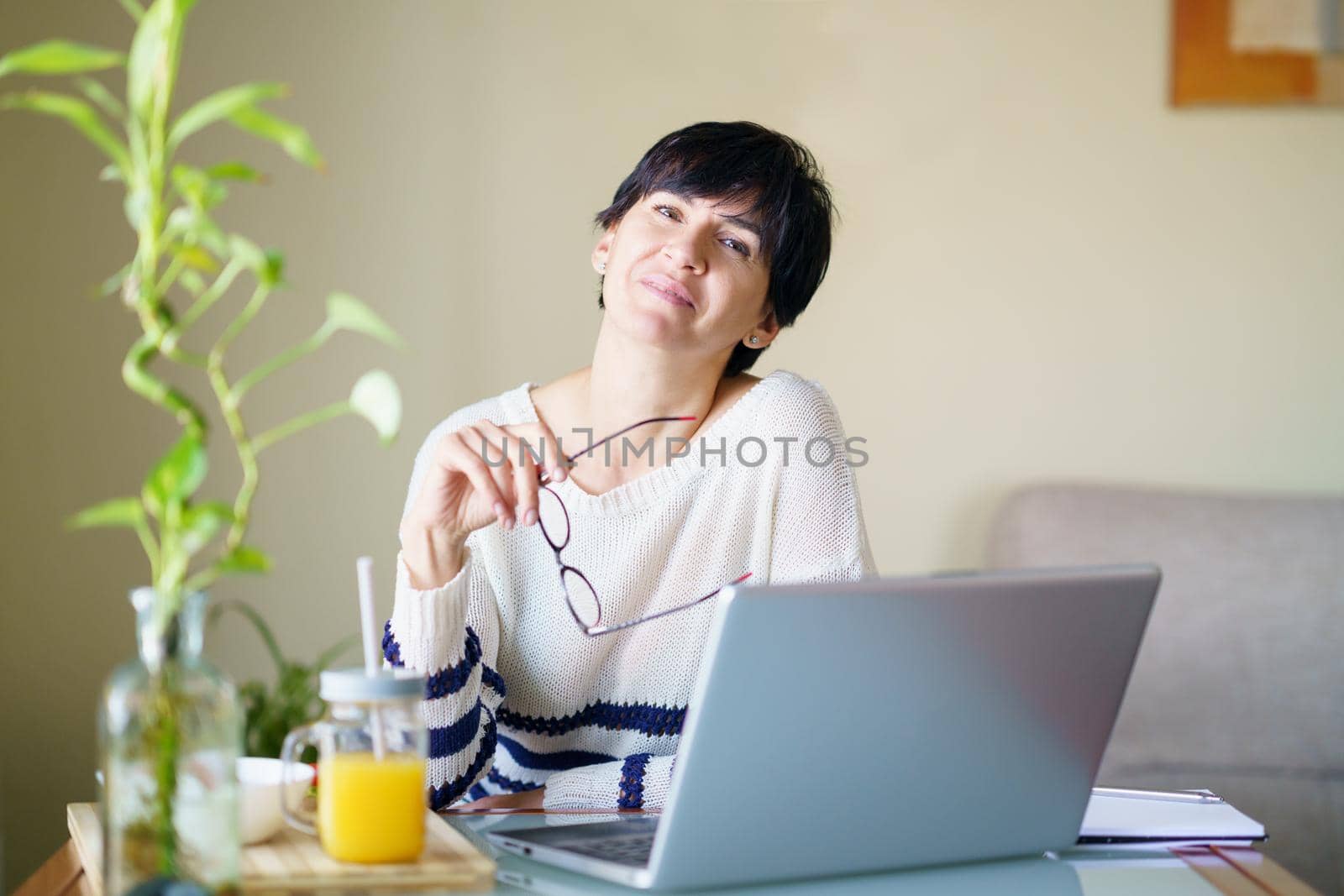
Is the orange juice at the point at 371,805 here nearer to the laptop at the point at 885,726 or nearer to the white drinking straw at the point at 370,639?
the white drinking straw at the point at 370,639

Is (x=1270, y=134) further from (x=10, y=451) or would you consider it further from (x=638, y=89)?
(x=10, y=451)

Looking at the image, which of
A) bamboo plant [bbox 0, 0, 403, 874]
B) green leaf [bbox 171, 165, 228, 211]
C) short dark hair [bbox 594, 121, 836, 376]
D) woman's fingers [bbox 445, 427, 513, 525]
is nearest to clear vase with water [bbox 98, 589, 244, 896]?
bamboo plant [bbox 0, 0, 403, 874]

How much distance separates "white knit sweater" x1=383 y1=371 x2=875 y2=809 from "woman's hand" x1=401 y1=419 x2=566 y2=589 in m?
0.22

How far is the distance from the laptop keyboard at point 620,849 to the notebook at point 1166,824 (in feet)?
1.24

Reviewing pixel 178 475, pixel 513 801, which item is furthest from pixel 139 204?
pixel 513 801

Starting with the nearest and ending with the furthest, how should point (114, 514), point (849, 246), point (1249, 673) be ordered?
point (114, 514), point (1249, 673), point (849, 246)

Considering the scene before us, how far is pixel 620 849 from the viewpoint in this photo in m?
1.02

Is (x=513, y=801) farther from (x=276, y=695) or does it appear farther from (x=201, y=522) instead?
(x=276, y=695)

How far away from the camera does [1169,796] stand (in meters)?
1.32

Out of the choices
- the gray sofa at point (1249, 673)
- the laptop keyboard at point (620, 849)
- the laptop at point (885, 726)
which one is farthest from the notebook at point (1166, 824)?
the gray sofa at point (1249, 673)

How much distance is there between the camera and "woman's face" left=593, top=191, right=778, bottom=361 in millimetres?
1685

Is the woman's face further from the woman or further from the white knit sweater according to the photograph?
the white knit sweater

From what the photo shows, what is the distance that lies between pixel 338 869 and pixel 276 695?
159 cm

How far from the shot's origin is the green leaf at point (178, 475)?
2.39 ft
